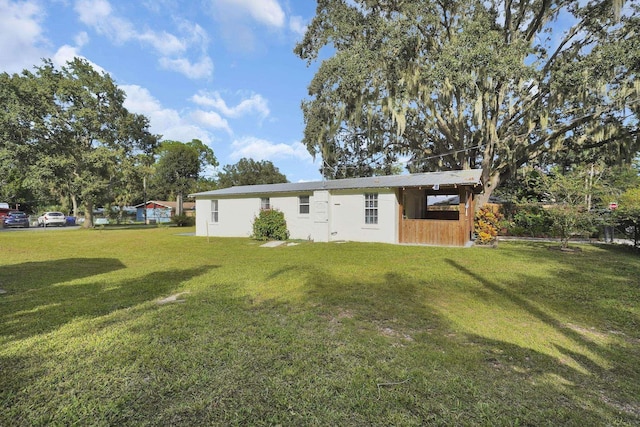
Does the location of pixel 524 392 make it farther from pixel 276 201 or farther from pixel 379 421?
pixel 276 201

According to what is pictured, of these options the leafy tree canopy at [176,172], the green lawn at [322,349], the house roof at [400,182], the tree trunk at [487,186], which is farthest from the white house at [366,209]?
the leafy tree canopy at [176,172]

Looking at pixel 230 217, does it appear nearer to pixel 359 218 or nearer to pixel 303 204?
pixel 303 204

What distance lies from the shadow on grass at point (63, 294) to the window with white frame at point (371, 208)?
25.4 feet

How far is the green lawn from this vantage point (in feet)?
7.68

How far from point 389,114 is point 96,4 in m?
12.1

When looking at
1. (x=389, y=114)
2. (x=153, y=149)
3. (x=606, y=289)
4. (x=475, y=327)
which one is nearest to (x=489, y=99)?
(x=389, y=114)

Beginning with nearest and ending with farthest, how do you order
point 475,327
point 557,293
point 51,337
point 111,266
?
point 51,337 → point 475,327 → point 557,293 → point 111,266

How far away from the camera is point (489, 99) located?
47.1 ft

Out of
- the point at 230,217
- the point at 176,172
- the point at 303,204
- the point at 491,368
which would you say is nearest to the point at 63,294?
the point at 491,368

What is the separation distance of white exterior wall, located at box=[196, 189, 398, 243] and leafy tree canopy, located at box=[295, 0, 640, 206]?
14.7ft

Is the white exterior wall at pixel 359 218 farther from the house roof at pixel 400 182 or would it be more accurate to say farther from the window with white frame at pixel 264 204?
the window with white frame at pixel 264 204

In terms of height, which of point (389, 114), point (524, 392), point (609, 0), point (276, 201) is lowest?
point (524, 392)

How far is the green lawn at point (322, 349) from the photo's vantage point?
234 centimetres

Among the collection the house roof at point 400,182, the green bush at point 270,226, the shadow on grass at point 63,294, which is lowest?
the shadow on grass at point 63,294
